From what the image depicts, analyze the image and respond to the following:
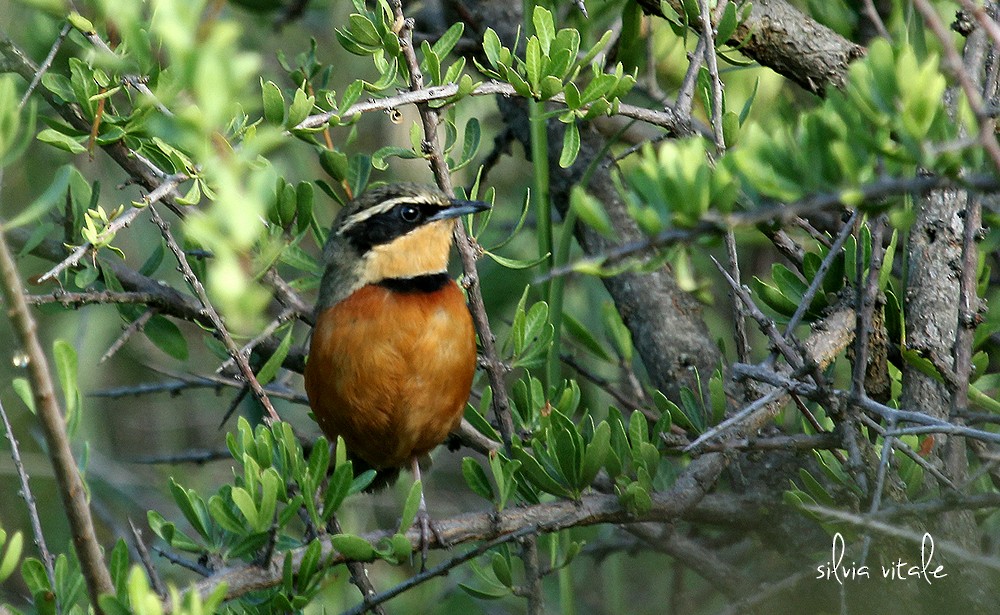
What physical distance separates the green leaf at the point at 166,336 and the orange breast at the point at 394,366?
0.53 metres

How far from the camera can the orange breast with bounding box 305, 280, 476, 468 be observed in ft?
14.3

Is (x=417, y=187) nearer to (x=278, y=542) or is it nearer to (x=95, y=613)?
(x=278, y=542)

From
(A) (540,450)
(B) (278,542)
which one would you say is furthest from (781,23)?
(B) (278,542)

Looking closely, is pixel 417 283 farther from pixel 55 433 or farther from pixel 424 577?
pixel 55 433

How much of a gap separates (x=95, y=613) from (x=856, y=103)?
209 cm

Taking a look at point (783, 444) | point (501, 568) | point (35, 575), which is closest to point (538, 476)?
point (501, 568)

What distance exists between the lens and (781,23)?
13.3 feet

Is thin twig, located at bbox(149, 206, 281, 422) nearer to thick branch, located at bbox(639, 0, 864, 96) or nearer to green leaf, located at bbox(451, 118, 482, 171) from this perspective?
green leaf, located at bbox(451, 118, 482, 171)

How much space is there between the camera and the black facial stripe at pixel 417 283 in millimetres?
4594

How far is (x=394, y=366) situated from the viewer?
4.40 metres

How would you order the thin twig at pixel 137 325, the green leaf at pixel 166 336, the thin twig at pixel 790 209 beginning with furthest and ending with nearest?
the green leaf at pixel 166 336 < the thin twig at pixel 137 325 < the thin twig at pixel 790 209

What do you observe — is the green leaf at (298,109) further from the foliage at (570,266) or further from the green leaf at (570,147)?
the green leaf at (570,147)

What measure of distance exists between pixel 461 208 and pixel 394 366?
28.6 inches

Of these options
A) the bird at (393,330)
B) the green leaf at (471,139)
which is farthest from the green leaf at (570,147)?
the bird at (393,330)
